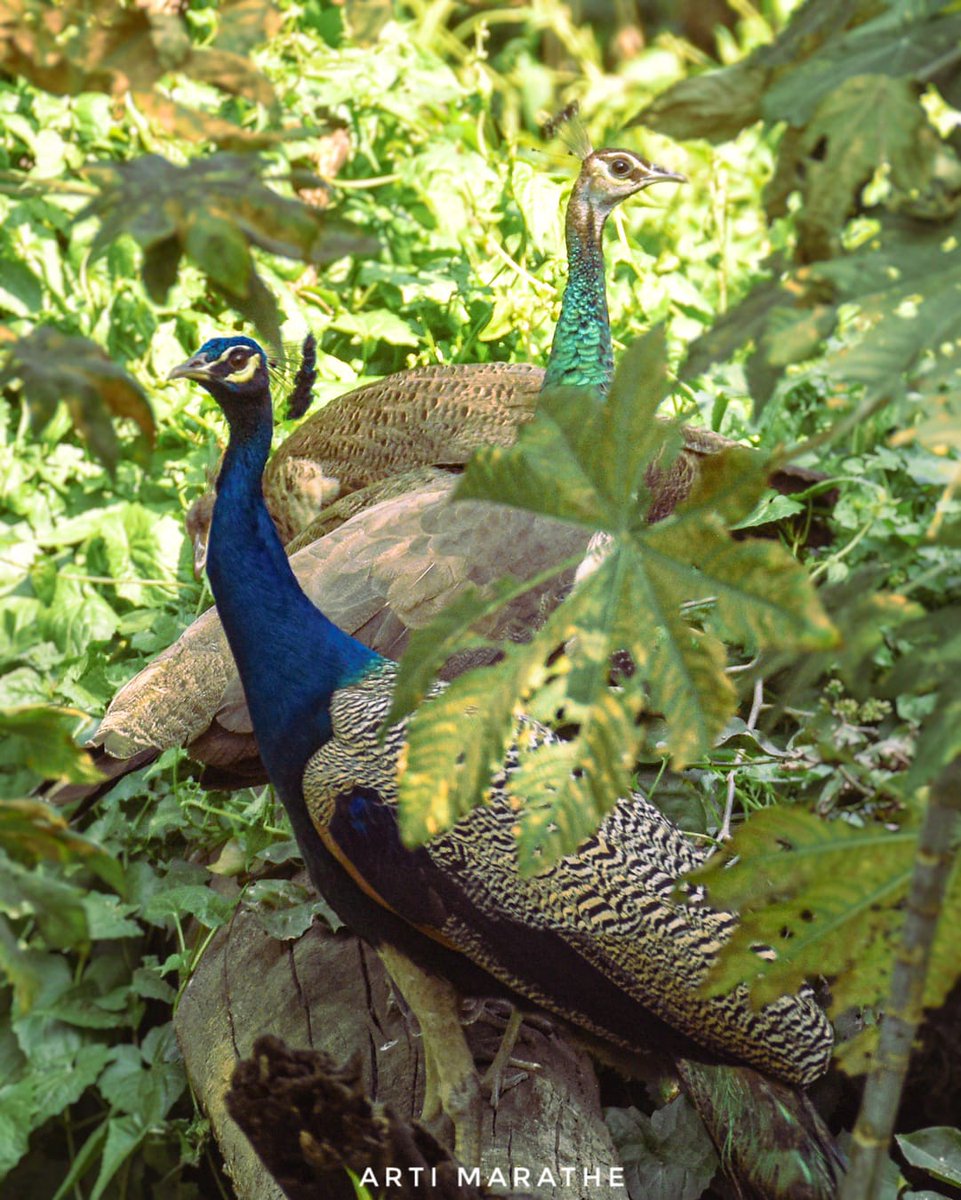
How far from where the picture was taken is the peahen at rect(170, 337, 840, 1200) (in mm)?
2053

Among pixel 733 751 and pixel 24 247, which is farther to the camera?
pixel 24 247

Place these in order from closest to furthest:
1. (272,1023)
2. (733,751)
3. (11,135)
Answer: (272,1023) → (733,751) → (11,135)

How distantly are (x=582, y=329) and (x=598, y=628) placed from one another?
2.06 meters

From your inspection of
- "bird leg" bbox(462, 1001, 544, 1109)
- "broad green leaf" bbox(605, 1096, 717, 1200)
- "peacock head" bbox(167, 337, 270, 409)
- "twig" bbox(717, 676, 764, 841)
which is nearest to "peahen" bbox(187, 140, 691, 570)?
"twig" bbox(717, 676, 764, 841)

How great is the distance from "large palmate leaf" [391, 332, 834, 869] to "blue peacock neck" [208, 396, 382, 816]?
0.95 m

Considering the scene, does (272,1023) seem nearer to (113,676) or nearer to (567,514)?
(113,676)

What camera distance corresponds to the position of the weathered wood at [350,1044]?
81.7 inches

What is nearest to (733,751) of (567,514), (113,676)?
(113,676)

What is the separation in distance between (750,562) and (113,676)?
2.25m

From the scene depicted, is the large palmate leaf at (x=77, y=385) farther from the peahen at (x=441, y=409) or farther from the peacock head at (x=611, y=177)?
the peacock head at (x=611, y=177)

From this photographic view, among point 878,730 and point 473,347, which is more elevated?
point 473,347

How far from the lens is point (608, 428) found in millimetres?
1215

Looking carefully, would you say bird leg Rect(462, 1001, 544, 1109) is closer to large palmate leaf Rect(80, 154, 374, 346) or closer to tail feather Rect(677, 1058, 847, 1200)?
tail feather Rect(677, 1058, 847, 1200)

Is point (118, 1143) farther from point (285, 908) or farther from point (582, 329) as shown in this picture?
point (582, 329)
